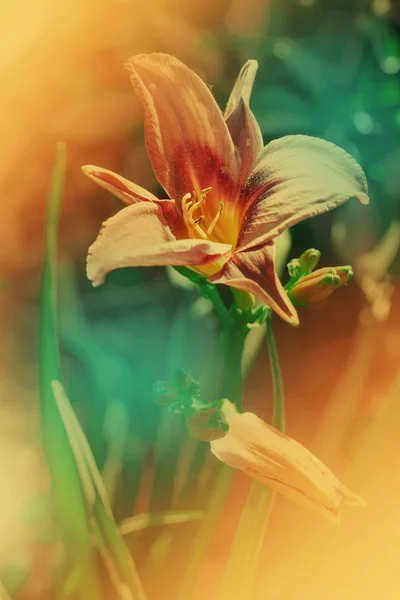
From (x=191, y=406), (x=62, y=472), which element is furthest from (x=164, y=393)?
(x=62, y=472)

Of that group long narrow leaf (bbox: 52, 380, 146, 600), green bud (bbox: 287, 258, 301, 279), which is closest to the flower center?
green bud (bbox: 287, 258, 301, 279)

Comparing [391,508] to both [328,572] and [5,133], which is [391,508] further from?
[5,133]

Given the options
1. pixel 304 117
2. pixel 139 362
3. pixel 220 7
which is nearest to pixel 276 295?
pixel 139 362

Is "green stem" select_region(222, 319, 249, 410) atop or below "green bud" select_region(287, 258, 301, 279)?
below

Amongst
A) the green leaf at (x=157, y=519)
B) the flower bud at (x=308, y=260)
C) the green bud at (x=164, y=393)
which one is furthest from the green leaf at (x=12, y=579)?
the flower bud at (x=308, y=260)

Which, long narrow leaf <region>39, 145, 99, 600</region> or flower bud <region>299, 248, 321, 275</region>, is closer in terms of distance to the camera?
long narrow leaf <region>39, 145, 99, 600</region>

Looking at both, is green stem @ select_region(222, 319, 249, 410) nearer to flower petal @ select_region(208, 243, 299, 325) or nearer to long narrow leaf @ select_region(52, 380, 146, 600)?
flower petal @ select_region(208, 243, 299, 325)

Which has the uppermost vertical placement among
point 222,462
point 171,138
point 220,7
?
point 220,7

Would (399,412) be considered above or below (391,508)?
above
